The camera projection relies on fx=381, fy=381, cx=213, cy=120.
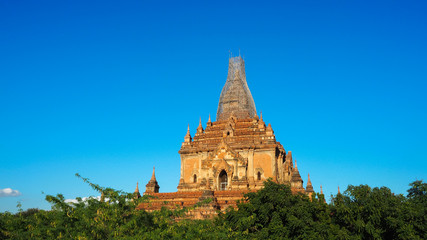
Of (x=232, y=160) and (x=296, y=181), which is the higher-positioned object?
(x=232, y=160)

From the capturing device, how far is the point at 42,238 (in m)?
17.3

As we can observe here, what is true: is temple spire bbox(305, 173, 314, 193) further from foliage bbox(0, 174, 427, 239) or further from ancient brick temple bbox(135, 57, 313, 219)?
foliage bbox(0, 174, 427, 239)

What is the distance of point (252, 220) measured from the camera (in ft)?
76.1

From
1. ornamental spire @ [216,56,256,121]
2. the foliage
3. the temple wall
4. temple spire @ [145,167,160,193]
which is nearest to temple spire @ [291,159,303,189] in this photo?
the temple wall

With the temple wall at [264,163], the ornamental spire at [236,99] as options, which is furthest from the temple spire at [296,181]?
the ornamental spire at [236,99]

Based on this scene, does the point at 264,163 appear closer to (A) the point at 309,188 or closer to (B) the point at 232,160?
(B) the point at 232,160

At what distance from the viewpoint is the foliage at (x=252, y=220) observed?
674 inches

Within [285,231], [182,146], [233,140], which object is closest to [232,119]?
[233,140]

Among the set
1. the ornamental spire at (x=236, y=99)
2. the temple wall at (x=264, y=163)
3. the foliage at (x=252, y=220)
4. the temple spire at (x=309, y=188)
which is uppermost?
the ornamental spire at (x=236, y=99)

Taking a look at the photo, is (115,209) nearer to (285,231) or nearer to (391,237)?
(285,231)

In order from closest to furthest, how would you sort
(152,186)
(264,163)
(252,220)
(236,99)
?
(252,220) → (264,163) → (152,186) → (236,99)

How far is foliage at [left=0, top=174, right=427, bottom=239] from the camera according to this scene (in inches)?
674

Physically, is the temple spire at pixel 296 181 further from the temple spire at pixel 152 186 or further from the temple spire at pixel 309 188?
the temple spire at pixel 152 186

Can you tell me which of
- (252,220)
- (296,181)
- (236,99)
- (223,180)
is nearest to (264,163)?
(296,181)
